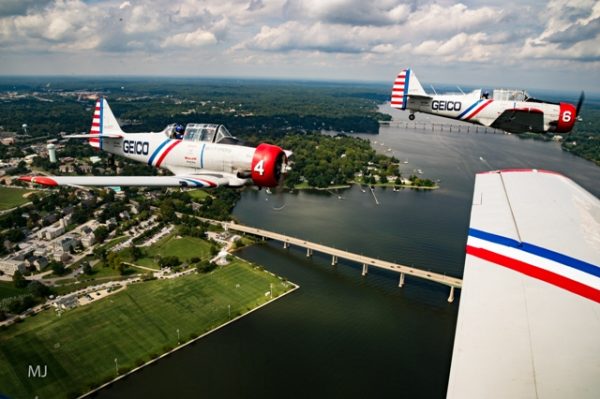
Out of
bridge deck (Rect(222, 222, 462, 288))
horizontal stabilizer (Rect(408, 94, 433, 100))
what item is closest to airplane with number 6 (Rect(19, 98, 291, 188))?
horizontal stabilizer (Rect(408, 94, 433, 100))

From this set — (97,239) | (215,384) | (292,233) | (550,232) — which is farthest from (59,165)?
(550,232)

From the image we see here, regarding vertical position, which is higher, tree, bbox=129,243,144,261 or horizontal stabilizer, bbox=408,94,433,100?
horizontal stabilizer, bbox=408,94,433,100

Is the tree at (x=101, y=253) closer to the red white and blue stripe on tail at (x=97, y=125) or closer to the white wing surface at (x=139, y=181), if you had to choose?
the red white and blue stripe on tail at (x=97, y=125)

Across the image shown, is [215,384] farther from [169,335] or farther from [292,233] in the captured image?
[292,233]

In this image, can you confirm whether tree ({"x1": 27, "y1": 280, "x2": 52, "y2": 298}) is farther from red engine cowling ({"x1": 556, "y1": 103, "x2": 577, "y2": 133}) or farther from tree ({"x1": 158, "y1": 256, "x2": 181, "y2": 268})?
red engine cowling ({"x1": 556, "y1": 103, "x2": 577, "y2": 133})

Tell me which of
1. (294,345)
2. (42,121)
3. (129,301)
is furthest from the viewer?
(42,121)

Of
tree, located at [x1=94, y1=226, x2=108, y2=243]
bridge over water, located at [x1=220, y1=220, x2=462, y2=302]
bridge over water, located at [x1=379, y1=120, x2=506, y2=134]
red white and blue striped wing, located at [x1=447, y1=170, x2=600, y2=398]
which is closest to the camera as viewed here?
red white and blue striped wing, located at [x1=447, y1=170, x2=600, y2=398]

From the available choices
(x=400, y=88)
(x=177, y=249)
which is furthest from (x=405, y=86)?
(x=177, y=249)
